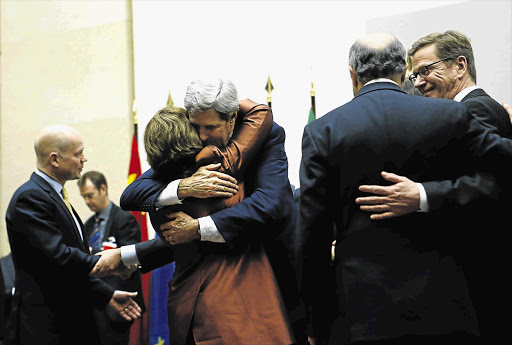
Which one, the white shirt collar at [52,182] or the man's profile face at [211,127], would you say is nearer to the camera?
the man's profile face at [211,127]

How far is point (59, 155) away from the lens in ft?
14.1

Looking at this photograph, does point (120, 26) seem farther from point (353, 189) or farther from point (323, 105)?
point (353, 189)

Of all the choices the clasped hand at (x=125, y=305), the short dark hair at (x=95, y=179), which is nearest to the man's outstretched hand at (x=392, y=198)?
the clasped hand at (x=125, y=305)

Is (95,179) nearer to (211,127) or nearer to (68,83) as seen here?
(68,83)

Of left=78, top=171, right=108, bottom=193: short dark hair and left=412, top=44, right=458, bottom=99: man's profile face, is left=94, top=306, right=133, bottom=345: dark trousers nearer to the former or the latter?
left=78, top=171, right=108, bottom=193: short dark hair

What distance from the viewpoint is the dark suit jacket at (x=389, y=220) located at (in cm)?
230

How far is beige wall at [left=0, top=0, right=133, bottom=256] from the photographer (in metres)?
8.07

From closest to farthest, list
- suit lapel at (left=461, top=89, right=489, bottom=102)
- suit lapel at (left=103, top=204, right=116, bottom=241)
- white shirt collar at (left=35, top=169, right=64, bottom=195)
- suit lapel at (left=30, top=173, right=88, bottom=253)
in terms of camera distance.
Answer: suit lapel at (left=461, top=89, right=489, bottom=102) < suit lapel at (left=30, top=173, right=88, bottom=253) < white shirt collar at (left=35, top=169, right=64, bottom=195) < suit lapel at (left=103, top=204, right=116, bottom=241)

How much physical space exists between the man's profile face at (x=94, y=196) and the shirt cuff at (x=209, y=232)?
374 centimetres

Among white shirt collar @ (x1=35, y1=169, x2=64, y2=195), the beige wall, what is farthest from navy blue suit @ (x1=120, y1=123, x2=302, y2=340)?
the beige wall

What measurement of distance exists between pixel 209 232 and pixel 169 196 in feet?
0.75

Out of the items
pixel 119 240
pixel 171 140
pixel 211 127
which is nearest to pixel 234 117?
pixel 211 127

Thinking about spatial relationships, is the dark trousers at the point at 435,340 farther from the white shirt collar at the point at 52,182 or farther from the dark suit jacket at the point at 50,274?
the white shirt collar at the point at 52,182

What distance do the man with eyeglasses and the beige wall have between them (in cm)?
518
